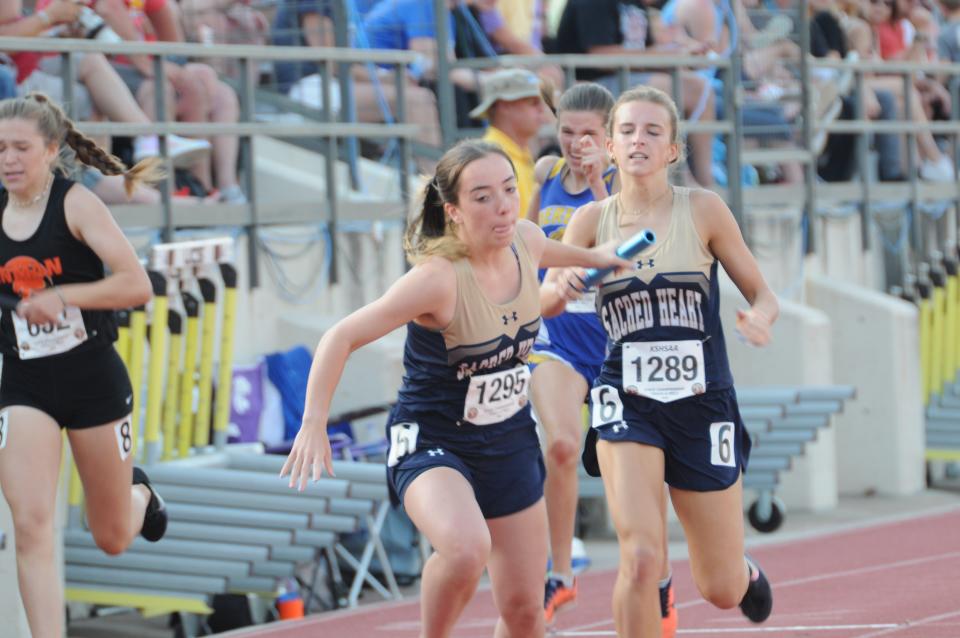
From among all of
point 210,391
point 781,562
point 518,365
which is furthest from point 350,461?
point 518,365

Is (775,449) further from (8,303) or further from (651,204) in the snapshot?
(8,303)

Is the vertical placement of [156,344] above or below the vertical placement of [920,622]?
above

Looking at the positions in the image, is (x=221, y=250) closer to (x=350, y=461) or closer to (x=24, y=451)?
(x=350, y=461)

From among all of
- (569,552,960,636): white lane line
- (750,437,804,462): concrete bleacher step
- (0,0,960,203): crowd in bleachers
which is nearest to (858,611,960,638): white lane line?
(569,552,960,636): white lane line

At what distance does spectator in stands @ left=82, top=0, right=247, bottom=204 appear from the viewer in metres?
10.9

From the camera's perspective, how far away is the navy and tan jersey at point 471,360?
5.95 meters

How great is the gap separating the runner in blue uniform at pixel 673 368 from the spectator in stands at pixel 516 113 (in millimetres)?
2842

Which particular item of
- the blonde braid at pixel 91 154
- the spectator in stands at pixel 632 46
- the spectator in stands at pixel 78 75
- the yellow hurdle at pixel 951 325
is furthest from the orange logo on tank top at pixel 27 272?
the yellow hurdle at pixel 951 325

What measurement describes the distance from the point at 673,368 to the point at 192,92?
5599 millimetres

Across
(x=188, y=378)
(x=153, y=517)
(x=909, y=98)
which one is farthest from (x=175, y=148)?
(x=909, y=98)

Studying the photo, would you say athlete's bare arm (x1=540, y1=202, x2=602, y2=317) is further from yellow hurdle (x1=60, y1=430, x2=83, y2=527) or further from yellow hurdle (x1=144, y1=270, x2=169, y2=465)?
yellow hurdle (x1=60, y1=430, x2=83, y2=527)

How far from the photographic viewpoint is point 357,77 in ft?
42.0

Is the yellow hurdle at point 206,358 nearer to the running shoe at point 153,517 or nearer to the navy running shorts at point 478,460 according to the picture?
the running shoe at point 153,517

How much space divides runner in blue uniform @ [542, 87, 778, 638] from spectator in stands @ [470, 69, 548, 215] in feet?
9.32
